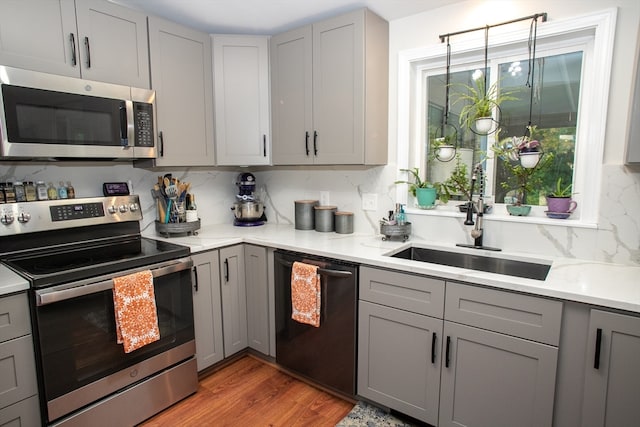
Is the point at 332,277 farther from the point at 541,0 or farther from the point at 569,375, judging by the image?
the point at 541,0

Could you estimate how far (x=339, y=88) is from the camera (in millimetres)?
2264

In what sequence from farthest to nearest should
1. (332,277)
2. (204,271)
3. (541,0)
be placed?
(204,271) → (332,277) → (541,0)

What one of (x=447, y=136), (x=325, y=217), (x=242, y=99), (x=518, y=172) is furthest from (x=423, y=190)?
(x=242, y=99)

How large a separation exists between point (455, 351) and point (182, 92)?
2.17m

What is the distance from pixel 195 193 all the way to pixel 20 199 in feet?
3.63

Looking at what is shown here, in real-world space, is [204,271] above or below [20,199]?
below

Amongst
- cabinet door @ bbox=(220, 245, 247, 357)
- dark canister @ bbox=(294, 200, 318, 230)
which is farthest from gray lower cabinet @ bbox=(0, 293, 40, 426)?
dark canister @ bbox=(294, 200, 318, 230)

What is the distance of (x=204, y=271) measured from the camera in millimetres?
2213

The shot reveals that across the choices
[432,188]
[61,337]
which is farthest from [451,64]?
[61,337]

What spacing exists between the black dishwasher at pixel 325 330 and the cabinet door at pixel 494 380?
508mm

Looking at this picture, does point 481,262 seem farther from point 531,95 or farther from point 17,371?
point 17,371

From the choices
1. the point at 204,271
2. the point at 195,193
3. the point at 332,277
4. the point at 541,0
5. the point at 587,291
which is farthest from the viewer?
the point at 195,193

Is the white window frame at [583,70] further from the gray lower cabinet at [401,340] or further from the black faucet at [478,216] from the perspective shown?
the gray lower cabinet at [401,340]

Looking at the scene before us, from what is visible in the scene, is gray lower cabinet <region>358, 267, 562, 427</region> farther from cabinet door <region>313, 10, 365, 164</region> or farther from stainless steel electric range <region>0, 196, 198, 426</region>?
stainless steel electric range <region>0, 196, 198, 426</region>
